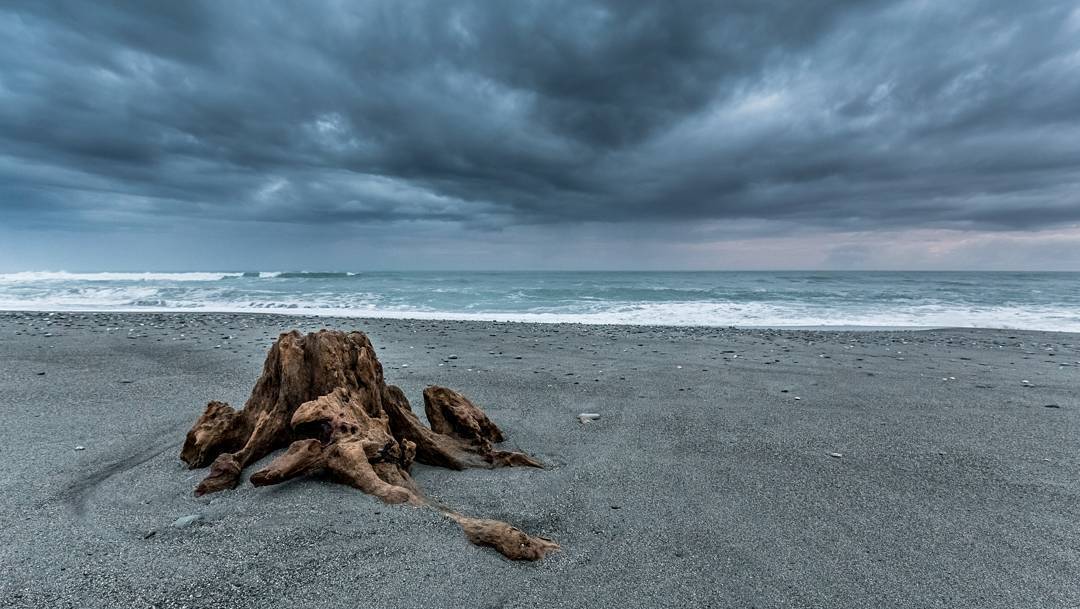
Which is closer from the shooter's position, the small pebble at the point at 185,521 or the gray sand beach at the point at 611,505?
the gray sand beach at the point at 611,505

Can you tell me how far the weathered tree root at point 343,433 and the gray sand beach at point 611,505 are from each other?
0.35 feet

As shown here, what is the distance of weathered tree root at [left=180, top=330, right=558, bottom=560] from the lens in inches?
115

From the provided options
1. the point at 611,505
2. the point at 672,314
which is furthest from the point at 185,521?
the point at 672,314

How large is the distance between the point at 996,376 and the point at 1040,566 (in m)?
6.62

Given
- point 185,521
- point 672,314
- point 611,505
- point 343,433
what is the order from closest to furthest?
point 185,521 < point 343,433 < point 611,505 < point 672,314

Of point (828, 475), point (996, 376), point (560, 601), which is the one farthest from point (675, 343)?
point (560, 601)

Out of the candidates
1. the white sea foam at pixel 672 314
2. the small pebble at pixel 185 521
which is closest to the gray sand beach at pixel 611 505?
the small pebble at pixel 185 521

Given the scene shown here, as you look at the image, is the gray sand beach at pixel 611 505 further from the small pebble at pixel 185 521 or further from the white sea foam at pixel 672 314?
the white sea foam at pixel 672 314

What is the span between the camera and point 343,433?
3.11 m

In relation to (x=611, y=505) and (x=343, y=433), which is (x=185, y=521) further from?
(x=611, y=505)

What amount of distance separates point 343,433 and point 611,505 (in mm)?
→ 1740

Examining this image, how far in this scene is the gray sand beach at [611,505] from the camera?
232 centimetres

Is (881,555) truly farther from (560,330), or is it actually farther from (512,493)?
(560,330)

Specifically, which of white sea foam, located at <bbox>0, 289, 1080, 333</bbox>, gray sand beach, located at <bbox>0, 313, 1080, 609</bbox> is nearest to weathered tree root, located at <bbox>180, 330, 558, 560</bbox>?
gray sand beach, located at <bbox>0, 313, 1080, 609</bbox>
